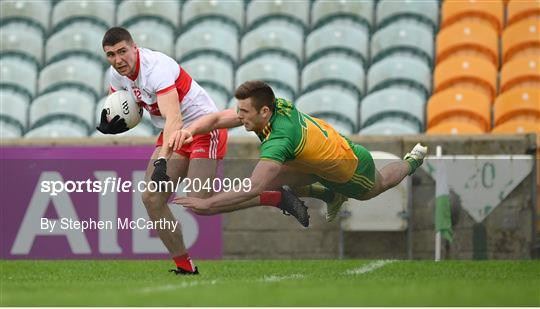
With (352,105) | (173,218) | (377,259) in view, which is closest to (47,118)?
(352,105)

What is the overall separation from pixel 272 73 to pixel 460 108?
2103 mm

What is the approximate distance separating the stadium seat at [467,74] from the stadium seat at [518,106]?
351 mm

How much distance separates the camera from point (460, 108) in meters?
14.2

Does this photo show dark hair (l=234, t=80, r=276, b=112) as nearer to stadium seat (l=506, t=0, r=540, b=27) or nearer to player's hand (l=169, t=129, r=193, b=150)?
player's hand (l=169, t=129, r=193, b=150)

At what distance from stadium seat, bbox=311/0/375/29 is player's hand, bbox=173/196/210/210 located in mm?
7601

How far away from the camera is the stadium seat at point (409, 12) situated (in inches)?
616

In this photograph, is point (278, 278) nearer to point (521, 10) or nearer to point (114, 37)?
point (114, 37)

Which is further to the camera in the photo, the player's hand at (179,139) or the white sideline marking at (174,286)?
the player's hand at (179,139)

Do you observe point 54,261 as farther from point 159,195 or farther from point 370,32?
point 370,32

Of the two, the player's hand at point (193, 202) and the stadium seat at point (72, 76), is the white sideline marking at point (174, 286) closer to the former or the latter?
the player's hand at point (193, 202)

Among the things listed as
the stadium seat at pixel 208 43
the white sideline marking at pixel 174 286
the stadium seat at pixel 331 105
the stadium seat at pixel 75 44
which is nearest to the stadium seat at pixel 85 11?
the stadium seat at pixel 75 44

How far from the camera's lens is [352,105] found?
14.5 meters

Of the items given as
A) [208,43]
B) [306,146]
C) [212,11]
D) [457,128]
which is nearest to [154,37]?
[208,43]

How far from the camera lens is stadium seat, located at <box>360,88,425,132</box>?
14.4 metres
